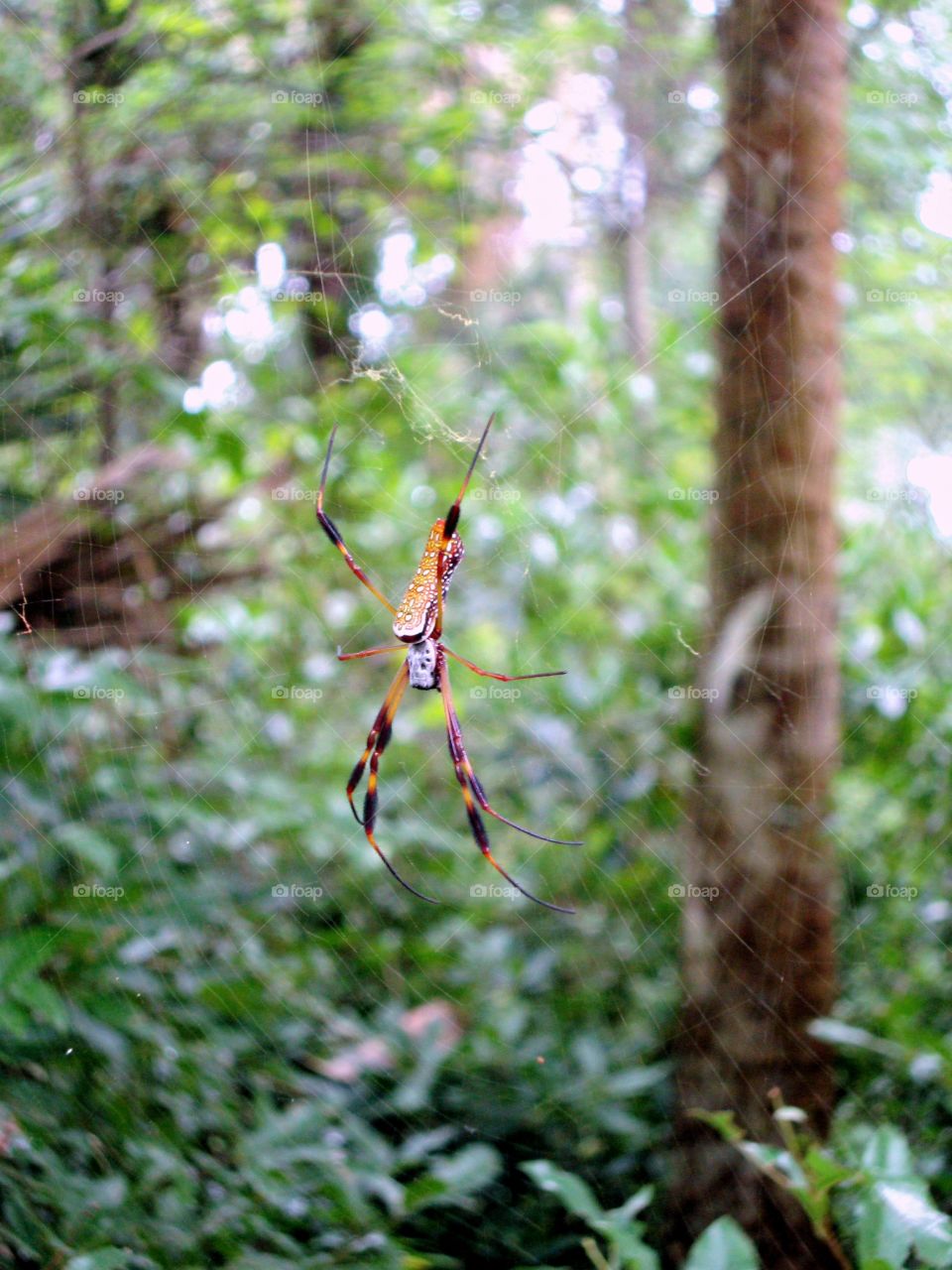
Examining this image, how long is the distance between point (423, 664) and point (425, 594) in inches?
5.8

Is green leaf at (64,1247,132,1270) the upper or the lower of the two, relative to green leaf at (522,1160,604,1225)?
upper

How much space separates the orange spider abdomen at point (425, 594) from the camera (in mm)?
1661

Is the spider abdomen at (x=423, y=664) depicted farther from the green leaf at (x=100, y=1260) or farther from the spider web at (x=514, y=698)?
the green leaf at (x=100, y=1260)

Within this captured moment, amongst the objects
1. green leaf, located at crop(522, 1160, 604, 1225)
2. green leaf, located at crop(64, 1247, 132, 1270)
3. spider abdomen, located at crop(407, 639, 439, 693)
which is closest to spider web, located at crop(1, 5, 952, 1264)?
spider abdomen, located at crop(407, 639, 439, 693)

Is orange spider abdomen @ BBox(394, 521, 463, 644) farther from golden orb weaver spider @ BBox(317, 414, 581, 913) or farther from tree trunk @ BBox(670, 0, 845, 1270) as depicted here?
tree trunk @ BBox(670, 0, 845, 1270)

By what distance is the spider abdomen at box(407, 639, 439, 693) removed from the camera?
1752 millimetres

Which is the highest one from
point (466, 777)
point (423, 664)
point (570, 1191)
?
point (423, 664)

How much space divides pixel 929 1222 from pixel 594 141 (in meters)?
3.27

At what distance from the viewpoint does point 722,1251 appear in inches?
49.4

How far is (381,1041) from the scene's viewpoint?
2188 mm

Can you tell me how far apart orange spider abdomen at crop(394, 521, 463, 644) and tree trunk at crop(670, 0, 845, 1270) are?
0.66m

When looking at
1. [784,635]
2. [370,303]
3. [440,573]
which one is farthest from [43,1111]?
[370,303]

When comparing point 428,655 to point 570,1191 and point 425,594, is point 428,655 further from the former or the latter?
point 570,1191

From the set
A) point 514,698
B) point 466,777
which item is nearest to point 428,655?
point 466,777
